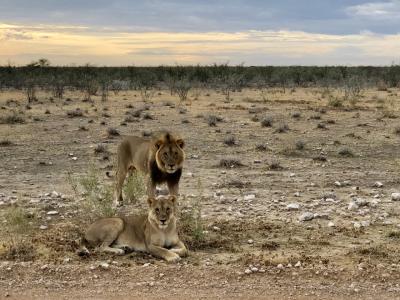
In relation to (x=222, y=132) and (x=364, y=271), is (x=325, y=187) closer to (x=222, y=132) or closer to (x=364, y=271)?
(x=364, y=271)

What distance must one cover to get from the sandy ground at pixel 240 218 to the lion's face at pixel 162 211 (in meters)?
0.49

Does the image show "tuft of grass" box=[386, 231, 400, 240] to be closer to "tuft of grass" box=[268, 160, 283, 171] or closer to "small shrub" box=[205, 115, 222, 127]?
"tuft of grass" box=[268, 160, 283, 171]

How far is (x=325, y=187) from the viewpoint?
565 inches

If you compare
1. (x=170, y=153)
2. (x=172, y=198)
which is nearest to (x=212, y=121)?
(x=170, y=153)

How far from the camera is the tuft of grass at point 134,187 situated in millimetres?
12133

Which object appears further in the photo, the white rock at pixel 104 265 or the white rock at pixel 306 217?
the white rock at pixel 306 217

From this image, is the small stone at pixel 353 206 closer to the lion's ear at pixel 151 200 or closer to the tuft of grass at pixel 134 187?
the tuft of grass at pixel 134 187

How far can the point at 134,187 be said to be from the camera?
1221cm

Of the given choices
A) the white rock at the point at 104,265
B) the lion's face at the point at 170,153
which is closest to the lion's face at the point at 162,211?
the white rock at the point at 104,265

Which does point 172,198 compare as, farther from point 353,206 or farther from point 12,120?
point 12,120

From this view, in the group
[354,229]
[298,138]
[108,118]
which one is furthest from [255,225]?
[108,118]

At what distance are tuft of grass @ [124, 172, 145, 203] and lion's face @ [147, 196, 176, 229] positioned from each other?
9.13 ft

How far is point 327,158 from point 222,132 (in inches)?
249

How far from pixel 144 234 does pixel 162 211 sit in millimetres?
474
